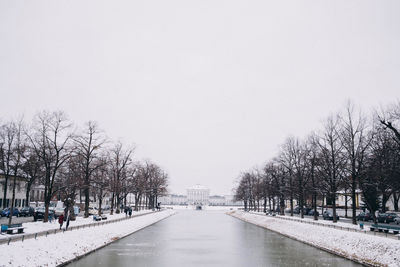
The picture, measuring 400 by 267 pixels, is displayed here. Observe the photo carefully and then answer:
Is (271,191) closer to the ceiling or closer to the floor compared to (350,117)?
closer to the floor

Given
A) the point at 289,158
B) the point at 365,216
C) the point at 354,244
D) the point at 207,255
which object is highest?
the point at 289,158

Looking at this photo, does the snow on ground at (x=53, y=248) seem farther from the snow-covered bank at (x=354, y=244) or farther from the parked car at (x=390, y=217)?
the parked car at (x=390, y=217)

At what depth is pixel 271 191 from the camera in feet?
257

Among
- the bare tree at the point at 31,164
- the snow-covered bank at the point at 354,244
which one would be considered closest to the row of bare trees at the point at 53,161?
the bare tree at the point at 31,164

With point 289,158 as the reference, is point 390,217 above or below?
below

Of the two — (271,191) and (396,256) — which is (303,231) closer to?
(396,256)

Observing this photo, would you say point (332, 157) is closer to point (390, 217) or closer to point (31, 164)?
point (390, 217)

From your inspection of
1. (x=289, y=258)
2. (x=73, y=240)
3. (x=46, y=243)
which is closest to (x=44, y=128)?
(x=73, y=240)

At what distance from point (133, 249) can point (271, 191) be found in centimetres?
5245

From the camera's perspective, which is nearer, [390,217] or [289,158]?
[390,217]

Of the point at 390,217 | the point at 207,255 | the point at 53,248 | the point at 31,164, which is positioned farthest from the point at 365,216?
the point at 31,164

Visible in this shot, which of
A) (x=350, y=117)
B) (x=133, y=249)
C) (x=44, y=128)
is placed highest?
(x=350, y=117)

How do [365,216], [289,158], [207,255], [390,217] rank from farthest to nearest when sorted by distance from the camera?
1. [289,158]
2. [365,216]
3. [390,217]
4. [207,255]

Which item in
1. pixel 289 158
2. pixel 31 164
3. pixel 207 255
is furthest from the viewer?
pixel 289 158
